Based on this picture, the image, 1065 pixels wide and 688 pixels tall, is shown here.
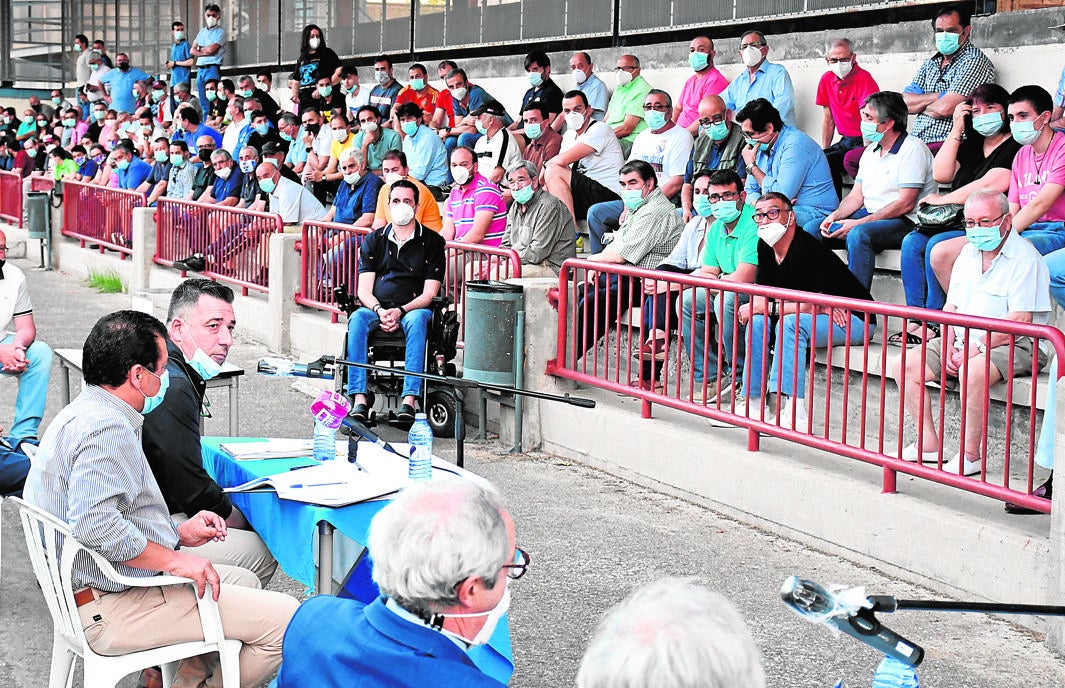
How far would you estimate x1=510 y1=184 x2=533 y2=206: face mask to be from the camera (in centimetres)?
1086

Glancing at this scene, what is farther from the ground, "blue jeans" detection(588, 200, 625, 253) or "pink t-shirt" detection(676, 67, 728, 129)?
"pink t-shirt" detection(676, 67, 728, 129)

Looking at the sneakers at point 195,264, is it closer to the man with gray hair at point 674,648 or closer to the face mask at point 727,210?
the face mask at point 727,210

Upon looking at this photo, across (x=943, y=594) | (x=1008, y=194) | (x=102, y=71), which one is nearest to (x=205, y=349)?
(x=943, y=594)

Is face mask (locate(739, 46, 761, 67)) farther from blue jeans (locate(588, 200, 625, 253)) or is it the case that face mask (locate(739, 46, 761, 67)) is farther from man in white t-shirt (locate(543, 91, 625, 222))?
blue jeans (locate(588, 200, 625, 253))

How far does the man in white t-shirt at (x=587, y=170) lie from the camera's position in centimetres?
1293

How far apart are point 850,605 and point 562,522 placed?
17.3ft

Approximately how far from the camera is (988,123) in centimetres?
896

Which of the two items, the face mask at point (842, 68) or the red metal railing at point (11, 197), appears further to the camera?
the red metal railing at point (11, 197)

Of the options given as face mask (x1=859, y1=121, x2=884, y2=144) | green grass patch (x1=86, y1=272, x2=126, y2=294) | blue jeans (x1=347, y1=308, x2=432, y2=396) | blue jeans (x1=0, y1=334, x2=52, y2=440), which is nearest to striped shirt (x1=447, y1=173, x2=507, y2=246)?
blue jeans (x1=347, y1=308, x2=432, y2=396)

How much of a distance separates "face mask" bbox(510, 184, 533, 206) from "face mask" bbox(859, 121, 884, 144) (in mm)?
2671

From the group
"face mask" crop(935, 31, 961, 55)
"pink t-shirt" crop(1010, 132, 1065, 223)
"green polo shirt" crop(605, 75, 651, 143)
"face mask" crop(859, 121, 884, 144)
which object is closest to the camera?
"pink t-shirt" crop(1010, 132, 1065, 223)

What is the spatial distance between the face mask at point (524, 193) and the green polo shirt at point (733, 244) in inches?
77.8

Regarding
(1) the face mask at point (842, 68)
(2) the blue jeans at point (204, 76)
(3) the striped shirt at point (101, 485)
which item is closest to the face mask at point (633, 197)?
(1) the face mask at point (842, 68)

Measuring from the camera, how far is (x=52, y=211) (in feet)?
71.5
